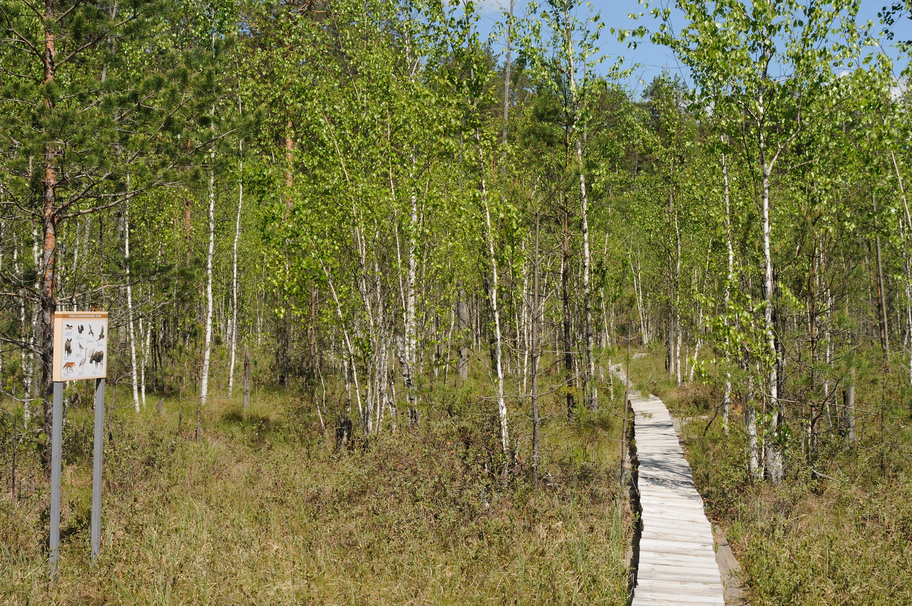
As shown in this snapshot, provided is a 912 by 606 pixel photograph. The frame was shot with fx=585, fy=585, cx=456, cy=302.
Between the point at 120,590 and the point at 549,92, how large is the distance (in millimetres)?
11284

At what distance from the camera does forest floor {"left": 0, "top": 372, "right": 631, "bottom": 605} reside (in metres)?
5.96

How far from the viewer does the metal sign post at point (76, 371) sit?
602 cm

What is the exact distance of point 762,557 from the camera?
6.63m

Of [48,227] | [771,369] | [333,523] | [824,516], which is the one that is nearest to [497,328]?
[333,523]

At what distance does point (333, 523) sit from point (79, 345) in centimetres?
361

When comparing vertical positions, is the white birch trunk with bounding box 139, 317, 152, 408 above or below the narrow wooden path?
above

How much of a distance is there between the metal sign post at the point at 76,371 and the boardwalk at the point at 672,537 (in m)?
5.89

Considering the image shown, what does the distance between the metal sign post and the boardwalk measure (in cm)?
589

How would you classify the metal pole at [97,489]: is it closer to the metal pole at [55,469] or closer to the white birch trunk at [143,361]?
the metal pole at [55,469]

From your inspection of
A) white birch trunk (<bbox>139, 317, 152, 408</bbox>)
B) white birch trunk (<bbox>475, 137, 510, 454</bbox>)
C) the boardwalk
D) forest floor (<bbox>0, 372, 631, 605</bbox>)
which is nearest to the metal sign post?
forest floor (<bbox>0, 372, 631, 605</bbox>)

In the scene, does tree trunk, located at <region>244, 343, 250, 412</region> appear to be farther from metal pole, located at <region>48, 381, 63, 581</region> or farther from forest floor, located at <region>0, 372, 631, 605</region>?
metal pole, located at <region>48, 381, 63, 581</region>

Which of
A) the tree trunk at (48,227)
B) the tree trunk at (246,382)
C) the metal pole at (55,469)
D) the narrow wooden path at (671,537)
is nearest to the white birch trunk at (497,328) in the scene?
the narrow wooden path at (671,537)

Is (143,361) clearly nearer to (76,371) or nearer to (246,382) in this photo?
(246,382)

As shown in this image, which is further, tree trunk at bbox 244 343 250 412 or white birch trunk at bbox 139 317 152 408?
white birch trunk at bbox 139 317 152 408
